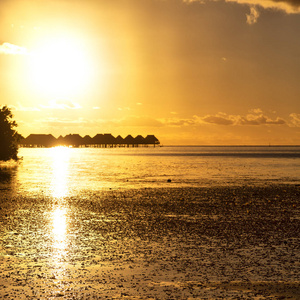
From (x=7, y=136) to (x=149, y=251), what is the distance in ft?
202

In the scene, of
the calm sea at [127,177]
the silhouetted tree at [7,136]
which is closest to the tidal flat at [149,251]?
the calm sea at [127,177]

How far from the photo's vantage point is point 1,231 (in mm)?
15789

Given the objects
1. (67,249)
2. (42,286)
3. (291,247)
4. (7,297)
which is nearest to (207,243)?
(291,247)

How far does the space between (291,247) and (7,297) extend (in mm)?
8416

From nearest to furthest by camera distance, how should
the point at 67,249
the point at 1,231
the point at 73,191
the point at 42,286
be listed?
the point at 42,286
the point at 67,249
the point at 1,231
the point at 73,191

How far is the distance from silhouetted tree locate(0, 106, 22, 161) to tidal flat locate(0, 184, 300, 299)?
49.1 metres

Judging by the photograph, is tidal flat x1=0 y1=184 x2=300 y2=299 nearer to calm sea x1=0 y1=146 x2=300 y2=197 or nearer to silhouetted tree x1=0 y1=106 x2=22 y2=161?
calm sea x1=0 y1=146 x2=300 y2=197

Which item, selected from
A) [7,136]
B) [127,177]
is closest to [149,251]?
[127,177]

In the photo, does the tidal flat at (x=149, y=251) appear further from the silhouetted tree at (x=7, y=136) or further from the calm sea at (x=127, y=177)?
the silhouetted tree at (x=7, y=136)

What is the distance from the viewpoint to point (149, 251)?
12648mm

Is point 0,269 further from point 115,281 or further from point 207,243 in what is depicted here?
point 207,243

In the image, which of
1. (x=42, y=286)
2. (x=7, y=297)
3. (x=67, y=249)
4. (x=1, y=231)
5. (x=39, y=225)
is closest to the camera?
(x=7, y=297)

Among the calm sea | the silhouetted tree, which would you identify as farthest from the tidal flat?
the silhouetted tree

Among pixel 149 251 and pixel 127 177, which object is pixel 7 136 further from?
pixel 149 251
